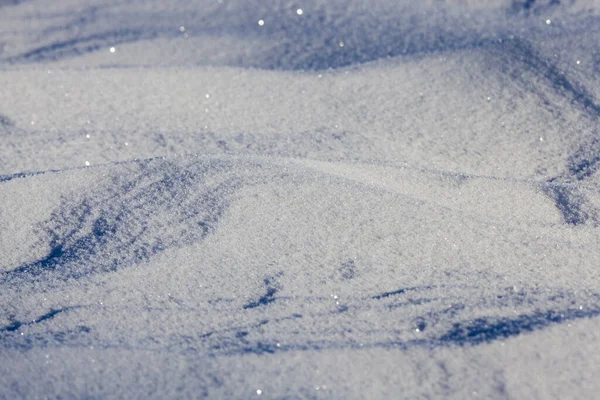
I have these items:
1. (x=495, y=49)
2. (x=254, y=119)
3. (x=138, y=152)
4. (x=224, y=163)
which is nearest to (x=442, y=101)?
(x=495, y=49)

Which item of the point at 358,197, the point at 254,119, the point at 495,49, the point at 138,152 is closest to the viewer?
the point at 358,197

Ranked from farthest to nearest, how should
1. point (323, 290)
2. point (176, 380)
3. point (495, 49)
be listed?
point (495, 49), point (323, 290), point (176, 380)

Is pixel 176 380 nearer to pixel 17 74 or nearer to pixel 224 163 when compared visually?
pixel 224 163

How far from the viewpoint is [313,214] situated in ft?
4.63

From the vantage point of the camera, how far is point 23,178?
62.1 inches

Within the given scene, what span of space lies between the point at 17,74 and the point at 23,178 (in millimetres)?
767

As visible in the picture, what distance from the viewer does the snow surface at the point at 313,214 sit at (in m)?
1.06

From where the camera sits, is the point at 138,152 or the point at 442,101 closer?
the point at 138,152

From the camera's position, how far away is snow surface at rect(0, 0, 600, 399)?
106 cm

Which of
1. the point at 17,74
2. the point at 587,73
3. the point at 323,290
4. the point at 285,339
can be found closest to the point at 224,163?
the point at 323,290

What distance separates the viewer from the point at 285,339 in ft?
3.64

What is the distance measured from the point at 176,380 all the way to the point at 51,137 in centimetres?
108

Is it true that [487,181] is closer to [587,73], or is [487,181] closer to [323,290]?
[323,290]

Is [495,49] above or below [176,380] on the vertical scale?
above
